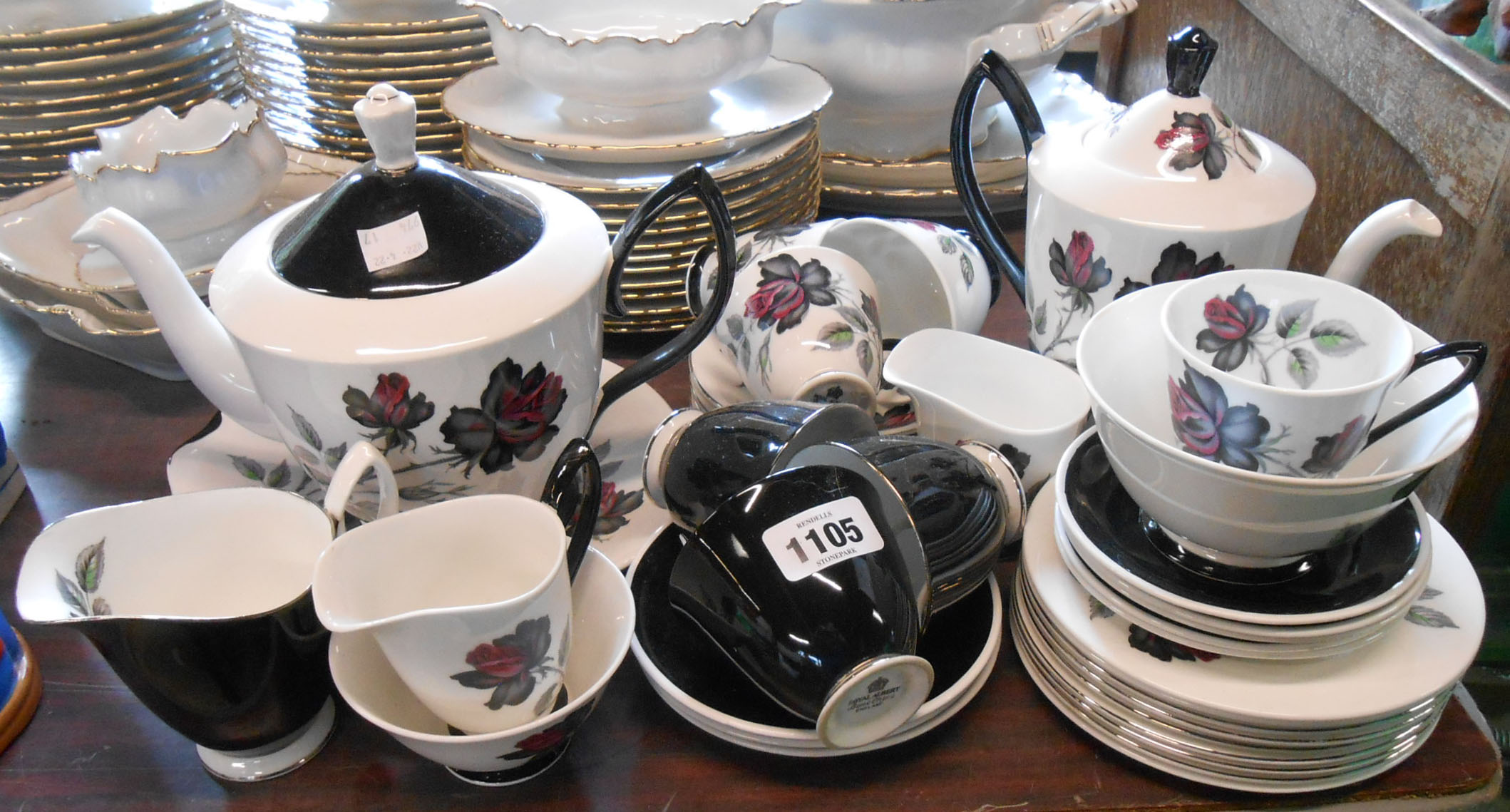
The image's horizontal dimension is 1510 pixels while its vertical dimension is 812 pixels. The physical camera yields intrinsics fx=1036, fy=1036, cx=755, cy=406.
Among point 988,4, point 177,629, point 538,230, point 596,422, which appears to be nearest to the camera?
point 177,629

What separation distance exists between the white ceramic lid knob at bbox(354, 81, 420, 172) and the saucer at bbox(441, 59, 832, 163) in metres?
0.20

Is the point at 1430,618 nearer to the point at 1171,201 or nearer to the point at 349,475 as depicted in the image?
the point at 1171,201

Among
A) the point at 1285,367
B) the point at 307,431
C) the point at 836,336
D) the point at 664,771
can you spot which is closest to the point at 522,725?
the point at 664,771

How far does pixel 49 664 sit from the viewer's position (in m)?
0.53

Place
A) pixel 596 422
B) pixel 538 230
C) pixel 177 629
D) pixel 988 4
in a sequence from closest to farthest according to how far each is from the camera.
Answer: pixel 177 629 → pixel 538 230 → pixel 596 422 → pixel 988 4

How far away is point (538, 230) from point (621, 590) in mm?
188

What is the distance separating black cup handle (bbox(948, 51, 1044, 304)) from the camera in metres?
0.65

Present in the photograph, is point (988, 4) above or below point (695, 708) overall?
above

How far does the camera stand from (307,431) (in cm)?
50

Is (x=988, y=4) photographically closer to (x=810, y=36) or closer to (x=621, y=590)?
(x=810, y=36)

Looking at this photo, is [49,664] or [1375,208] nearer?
[49,664]

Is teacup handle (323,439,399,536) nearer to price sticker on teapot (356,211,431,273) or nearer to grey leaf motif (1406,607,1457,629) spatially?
price sticker on teapot (356,211,431,273)

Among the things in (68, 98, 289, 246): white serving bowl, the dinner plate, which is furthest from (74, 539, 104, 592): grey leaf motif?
the dinner plate

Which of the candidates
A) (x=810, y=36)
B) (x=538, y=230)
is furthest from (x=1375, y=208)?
(x=538, y=230)
